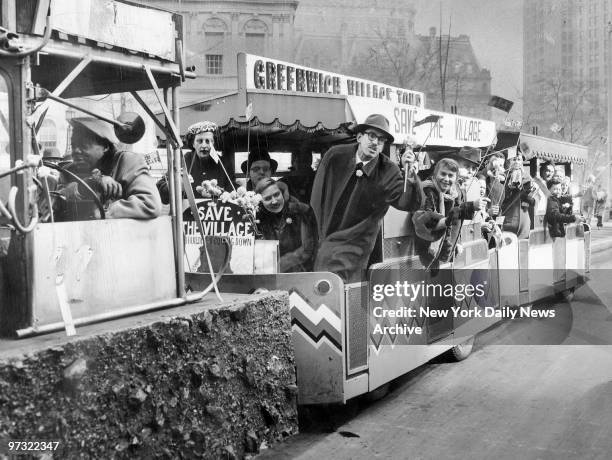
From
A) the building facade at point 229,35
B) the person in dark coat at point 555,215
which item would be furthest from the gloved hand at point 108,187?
the person in dark coat at point 555,215

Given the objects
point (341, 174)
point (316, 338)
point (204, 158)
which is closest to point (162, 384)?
point (316, 338)

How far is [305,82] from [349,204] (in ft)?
7.98

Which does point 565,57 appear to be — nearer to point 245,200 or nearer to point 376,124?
point 376,124

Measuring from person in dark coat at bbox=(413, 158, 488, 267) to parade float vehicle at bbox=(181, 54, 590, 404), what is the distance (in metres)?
0.15

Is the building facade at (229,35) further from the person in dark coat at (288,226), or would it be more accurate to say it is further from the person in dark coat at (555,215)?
the person in dark coat at (555,215)

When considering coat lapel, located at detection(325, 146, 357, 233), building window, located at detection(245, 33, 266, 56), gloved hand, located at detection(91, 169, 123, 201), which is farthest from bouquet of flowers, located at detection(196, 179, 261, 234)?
building window, located at detection(245, 33, 266, 56)

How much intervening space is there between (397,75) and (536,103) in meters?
2.06

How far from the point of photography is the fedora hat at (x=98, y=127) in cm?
428

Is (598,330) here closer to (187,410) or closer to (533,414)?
(533,414)

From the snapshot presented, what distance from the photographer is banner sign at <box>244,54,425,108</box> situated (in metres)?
6.96

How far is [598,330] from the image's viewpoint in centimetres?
868

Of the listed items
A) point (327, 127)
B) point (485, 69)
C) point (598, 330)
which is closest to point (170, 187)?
point (327, 127)

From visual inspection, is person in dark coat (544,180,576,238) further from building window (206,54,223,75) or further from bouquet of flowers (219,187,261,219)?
bouquet of flowers (219,187,261,219)

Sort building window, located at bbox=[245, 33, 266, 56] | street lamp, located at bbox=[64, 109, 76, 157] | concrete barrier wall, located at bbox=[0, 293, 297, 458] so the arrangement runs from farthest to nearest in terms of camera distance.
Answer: building window, located at bbox=[245, 33, 266, 56], street lamp, located at bbox=[64, 109, 76, 157], concrete barrier wall, located at bbox=[0, 293, 297, 458]
